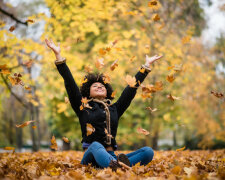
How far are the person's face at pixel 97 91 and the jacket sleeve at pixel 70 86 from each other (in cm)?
23

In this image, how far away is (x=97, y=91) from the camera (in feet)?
9.77

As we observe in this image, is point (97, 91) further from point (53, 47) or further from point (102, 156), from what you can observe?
point (102, 156)

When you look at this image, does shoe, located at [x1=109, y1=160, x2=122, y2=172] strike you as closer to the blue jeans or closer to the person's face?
the blue jeans

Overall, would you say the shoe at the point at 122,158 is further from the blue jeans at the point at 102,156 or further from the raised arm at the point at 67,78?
the raised arm at the point at 67,78

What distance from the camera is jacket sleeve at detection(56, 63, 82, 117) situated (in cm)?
269

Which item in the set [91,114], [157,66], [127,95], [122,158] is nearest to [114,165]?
[122,158]

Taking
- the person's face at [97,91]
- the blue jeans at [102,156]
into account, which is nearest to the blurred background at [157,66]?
the person's face at [97,91]

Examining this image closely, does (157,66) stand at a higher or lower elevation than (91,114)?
higher

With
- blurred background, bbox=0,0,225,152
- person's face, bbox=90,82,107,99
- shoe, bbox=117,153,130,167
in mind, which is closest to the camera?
shoe, bbox=117,153,130,167

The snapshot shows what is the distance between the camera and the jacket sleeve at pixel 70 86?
269cm

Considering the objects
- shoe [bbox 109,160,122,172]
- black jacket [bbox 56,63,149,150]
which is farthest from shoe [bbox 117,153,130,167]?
black jacket [bbox 56,63,149,150]

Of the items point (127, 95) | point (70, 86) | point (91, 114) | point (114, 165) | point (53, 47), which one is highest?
point (53, 47)

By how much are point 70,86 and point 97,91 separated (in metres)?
0.40

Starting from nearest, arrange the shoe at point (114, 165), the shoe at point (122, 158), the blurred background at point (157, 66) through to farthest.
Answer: the shoe at point (114, 165), the shoe at point (122, 158), the blurred background at point (157, 66)
